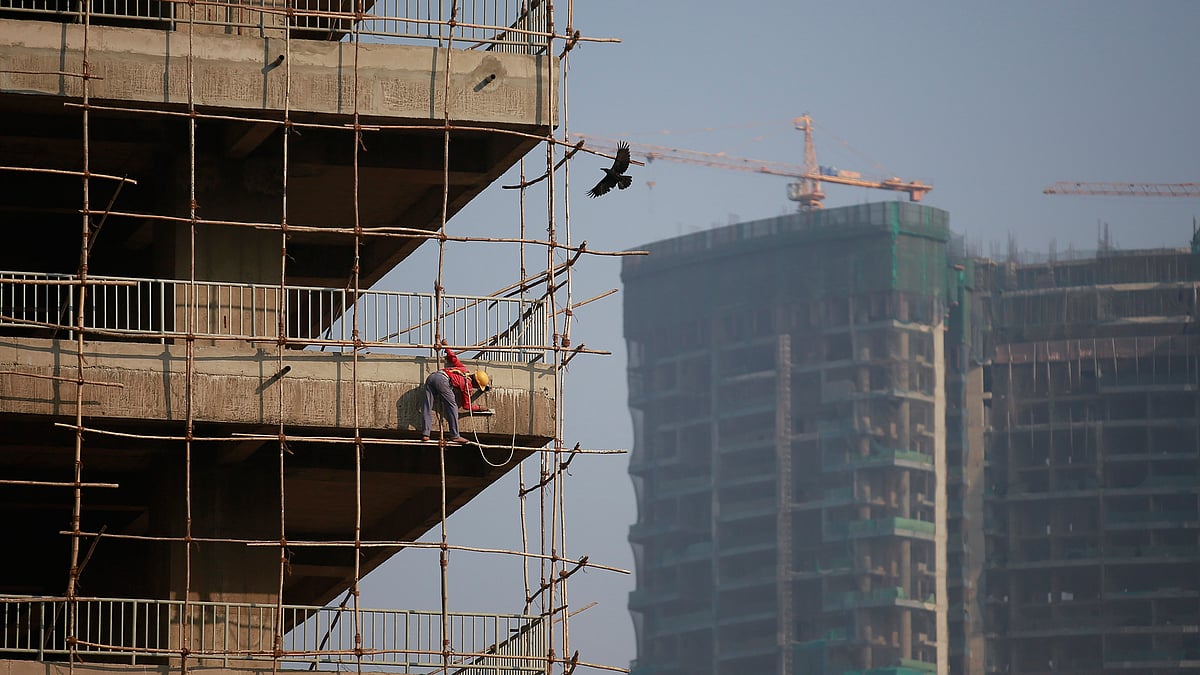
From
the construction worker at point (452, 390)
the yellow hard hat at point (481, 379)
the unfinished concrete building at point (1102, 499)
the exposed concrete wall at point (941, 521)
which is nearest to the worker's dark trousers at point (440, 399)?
the construction worker at point (452, 390)

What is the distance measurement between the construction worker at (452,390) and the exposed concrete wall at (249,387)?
0.21 metres

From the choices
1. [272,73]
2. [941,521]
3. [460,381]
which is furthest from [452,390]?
[941,521]

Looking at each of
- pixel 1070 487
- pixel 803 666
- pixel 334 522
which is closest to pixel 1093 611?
pixel 1070 487

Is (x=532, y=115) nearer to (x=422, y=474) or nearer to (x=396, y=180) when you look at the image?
(x=396, y=180)

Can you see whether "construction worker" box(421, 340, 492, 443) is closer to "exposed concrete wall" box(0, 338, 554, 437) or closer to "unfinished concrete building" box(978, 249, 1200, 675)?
"exposed concrete wall" box(0, 338, 554, 437)

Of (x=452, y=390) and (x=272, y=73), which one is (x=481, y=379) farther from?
(x=272, y=73)

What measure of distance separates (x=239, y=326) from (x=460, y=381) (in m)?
3.84

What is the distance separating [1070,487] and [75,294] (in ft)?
537

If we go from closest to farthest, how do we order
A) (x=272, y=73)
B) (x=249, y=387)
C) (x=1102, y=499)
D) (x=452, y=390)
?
1. (x=249, y=387)
2. (x=452, y=390)
3. (x=272, y=73)
4. (x=1102, y=499)

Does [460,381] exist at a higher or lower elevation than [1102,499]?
lower

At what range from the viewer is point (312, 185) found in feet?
113

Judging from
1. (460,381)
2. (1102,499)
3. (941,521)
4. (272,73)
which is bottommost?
(460,381)

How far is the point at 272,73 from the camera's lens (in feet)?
103

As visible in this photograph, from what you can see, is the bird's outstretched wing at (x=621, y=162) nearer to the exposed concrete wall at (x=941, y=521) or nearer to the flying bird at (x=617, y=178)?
the flying bird at (x=617, y=178)
